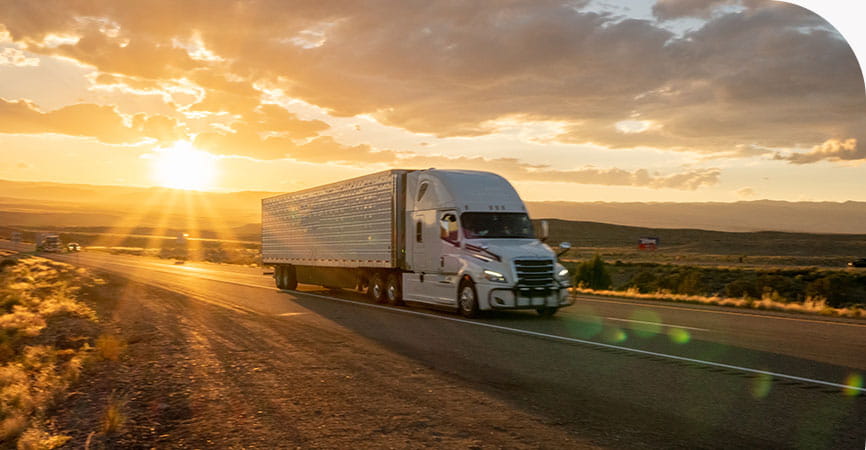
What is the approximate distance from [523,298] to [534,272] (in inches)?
24.8

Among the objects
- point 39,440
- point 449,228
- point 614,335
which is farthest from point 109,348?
point 614,335

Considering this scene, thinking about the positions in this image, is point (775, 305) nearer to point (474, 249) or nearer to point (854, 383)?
point (474, 249)

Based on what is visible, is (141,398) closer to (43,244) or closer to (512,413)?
(512,413)

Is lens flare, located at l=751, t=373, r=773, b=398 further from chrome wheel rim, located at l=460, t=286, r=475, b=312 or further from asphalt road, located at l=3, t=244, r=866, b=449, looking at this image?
chrome wheel rim, located at l=460, t=286, r=475, b=312

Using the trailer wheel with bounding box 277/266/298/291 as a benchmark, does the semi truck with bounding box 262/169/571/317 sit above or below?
above

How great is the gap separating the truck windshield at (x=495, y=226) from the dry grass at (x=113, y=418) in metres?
10.7

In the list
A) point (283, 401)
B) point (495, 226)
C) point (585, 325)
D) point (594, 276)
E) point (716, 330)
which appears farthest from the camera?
point (594, 276)

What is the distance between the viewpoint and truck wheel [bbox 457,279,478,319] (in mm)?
16844

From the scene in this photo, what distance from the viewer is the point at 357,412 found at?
24.3 feet

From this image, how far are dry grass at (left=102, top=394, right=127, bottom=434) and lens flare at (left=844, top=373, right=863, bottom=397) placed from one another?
766cm

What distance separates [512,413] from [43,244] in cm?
8896

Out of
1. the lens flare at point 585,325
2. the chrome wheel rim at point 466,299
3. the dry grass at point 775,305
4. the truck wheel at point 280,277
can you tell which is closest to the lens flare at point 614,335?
the lens flare at point 585,325

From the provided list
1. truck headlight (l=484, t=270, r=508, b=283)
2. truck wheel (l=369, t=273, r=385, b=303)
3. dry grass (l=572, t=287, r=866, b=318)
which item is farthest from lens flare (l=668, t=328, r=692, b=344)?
truck wheel (l=369, t=273, r=385, b=303)

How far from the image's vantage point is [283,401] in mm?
7930
